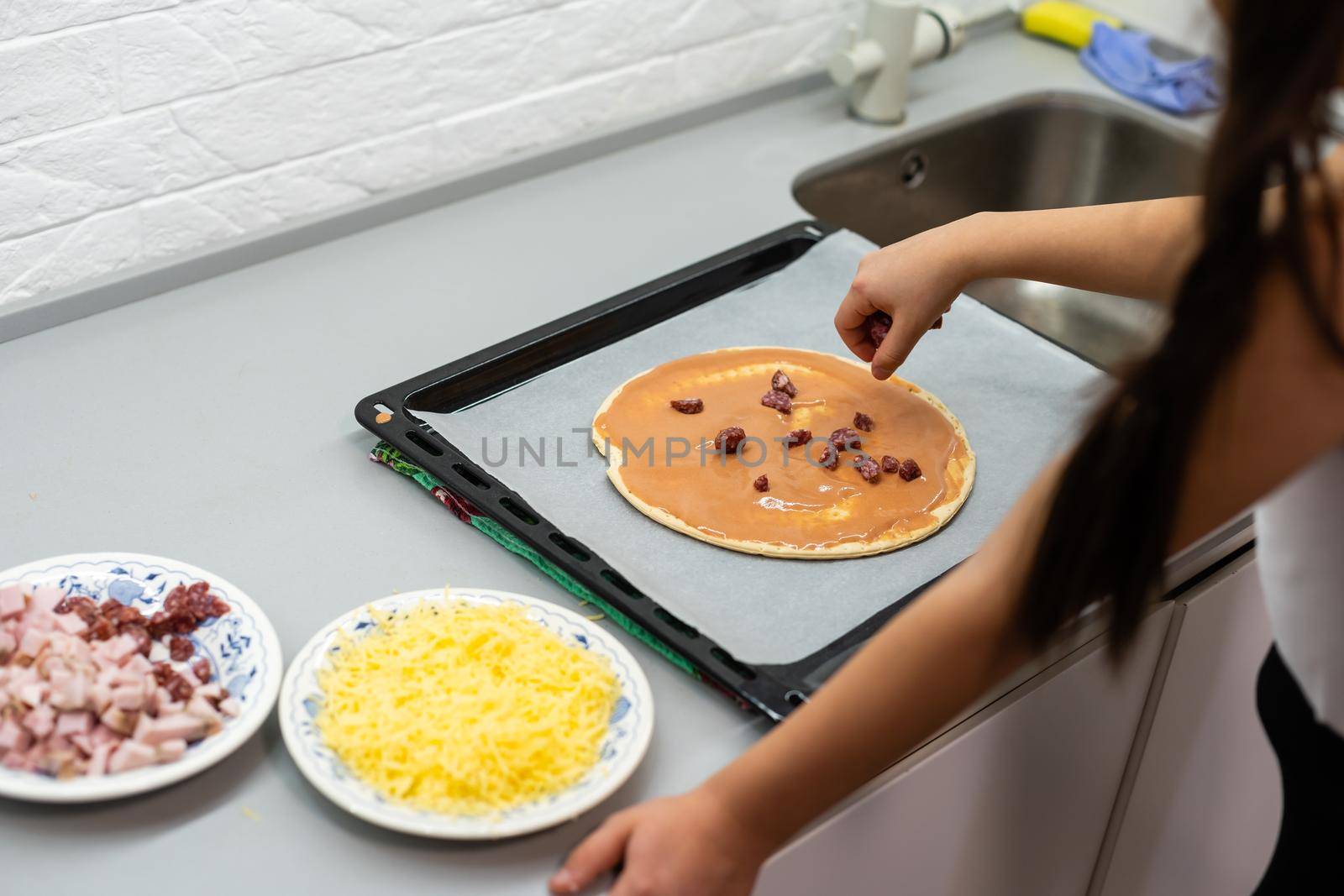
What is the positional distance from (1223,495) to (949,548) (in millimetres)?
415

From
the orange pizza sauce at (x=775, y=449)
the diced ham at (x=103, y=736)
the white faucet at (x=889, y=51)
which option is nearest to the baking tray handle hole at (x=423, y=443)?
the orange pizza sauce at (x=775, y=449)

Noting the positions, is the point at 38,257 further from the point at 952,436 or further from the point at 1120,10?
the point at 1120,10

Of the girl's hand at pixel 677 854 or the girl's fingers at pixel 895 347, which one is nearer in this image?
the girl's hand at pixel 677 854

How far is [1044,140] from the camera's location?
1.81 m

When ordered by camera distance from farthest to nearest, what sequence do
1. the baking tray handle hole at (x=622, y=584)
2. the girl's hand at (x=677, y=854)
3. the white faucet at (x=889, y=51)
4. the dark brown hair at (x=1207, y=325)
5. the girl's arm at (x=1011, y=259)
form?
the white faucet at (x=889, y=51), the girl's arm at (x=1011, y=259), the baking tray handle hole at (x=622, y=584), the girl's hand at (x=677, y=854), the dark brown hair at (x=1207, y=325)

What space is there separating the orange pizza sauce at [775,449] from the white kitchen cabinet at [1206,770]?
24 cm

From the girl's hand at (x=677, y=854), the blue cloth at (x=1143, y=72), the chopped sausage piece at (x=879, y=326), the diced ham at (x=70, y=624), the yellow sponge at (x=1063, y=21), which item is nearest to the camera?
the girl's hand at (x=677, y=854)

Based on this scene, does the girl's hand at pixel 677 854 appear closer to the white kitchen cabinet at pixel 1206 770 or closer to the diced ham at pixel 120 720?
the diced ham at pixel 120 720

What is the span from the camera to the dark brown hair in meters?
0.52

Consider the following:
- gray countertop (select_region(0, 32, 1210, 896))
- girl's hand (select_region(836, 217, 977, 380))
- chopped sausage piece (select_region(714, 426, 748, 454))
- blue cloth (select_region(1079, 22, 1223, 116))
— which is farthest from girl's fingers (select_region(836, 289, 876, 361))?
blue cloth (select_region(1079, 22, 1223, 116))

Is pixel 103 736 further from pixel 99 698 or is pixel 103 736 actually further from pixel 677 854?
pixel 677 854

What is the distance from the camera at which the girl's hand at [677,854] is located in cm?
72

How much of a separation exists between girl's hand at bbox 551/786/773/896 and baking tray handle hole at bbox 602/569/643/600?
0.21 meters

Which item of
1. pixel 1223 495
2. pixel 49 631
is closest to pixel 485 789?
pixel 49 631
